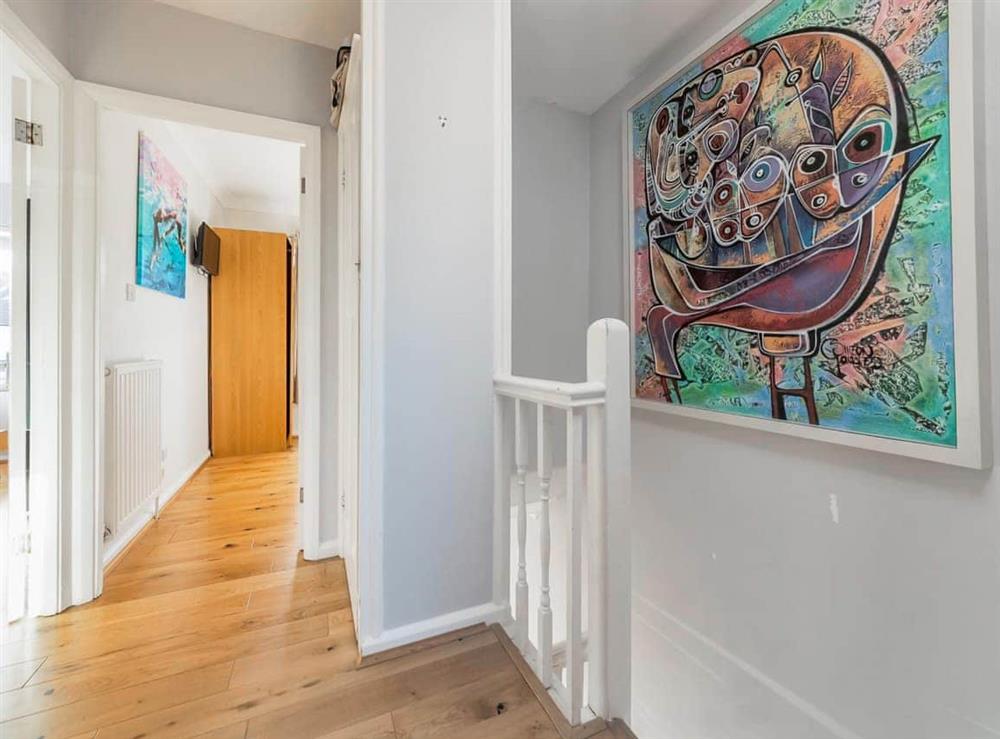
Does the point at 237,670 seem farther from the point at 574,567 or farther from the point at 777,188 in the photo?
the point at 777,188

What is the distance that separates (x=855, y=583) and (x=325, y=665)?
1615mm

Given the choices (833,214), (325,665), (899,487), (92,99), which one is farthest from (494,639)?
(92,99)

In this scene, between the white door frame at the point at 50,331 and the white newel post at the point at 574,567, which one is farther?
the white door frame at the point at 50,331

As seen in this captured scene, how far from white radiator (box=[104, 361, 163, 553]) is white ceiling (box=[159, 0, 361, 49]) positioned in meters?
1.56

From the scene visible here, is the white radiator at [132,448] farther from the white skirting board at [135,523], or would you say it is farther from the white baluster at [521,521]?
the white baluster at [521,521]

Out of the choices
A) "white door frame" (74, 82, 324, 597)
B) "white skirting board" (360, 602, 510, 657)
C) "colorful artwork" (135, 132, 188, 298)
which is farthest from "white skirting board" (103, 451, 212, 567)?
"white skirting board" (360, 602, 510, 657)

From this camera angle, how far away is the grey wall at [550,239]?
7.55ft

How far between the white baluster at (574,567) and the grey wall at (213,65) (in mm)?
1309

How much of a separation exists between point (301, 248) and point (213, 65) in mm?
807

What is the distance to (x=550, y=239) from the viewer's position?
2.35 m

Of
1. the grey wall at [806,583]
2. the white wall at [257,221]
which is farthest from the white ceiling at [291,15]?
the white wall at [257,221]

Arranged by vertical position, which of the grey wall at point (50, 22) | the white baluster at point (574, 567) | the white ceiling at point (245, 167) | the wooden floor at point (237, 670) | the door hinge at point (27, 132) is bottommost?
the wooden floor at point (237, 670)

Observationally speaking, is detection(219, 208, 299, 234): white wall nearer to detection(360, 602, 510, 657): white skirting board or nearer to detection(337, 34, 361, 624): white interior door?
detection(337, 34, 361, 624): white interior door

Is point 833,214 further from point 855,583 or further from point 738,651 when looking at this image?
point 738,651
